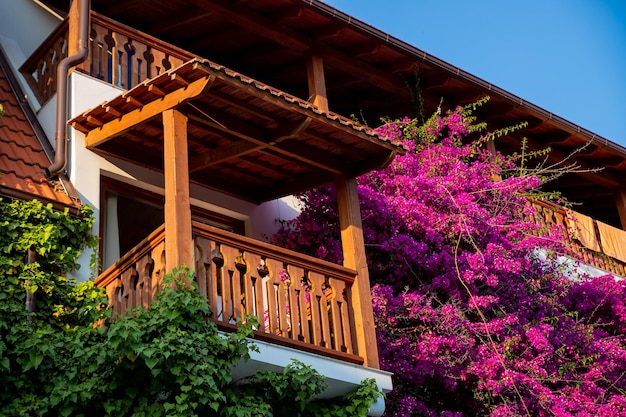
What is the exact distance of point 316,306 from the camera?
10.4m

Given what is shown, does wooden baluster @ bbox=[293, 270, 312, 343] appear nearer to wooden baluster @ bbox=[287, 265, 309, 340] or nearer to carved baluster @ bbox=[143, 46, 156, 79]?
wooden baluster @ bbox=[287, 265, 309, 340]

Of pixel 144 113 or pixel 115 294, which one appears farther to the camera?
pixel 144 113

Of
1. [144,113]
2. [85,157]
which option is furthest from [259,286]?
[85,157]

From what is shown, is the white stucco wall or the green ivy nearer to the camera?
the green ivy

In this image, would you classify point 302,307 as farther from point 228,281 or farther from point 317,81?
point 317,81

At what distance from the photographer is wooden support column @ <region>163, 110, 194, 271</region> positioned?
923cm

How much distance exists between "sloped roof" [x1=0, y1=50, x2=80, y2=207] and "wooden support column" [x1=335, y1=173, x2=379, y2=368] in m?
2.81

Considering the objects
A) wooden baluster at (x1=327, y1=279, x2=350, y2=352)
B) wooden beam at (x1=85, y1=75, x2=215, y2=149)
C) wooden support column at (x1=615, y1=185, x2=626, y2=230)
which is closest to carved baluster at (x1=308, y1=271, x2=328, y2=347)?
wooden baluster at (x1=327, y1=279, x2=350, y2=352)

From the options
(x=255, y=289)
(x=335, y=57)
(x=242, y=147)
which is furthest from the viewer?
(x=335, y=57)

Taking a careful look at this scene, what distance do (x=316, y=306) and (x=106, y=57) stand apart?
3800 mm

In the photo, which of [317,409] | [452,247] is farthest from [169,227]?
[452,247]

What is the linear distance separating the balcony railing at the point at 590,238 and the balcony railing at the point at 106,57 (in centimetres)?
657

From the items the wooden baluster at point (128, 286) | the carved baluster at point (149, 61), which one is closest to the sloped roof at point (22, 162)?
the wooden baluster at point (128, 286)

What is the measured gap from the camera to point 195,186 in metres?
12.2
